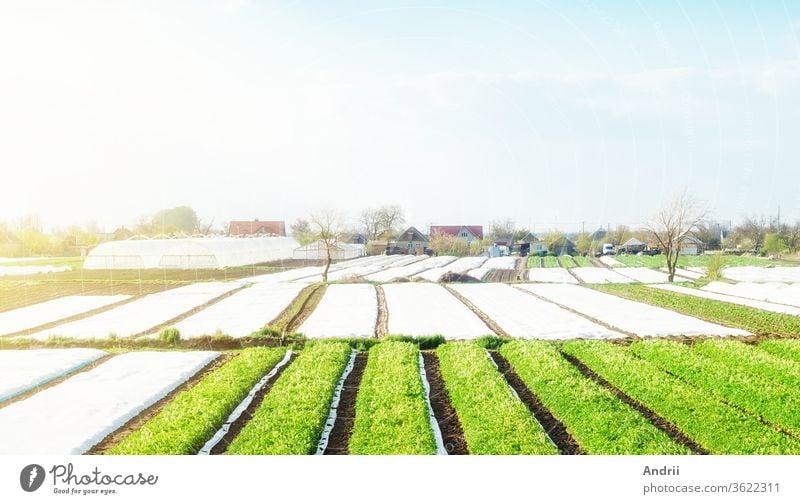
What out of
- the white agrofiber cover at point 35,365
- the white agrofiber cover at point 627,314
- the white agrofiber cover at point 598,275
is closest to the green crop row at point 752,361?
the white agrofiber cover at point 627,314

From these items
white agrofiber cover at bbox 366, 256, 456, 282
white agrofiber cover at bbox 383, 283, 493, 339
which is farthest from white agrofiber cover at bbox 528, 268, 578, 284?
white agrofiber cover at bbox 366, 256, 456, 282

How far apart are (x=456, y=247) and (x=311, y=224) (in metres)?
1.49

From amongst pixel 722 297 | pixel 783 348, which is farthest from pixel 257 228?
pixel 722 297

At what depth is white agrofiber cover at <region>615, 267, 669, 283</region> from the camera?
6.81 m

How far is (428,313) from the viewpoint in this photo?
23.5 ft

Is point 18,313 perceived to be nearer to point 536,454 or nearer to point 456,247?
point 456,247

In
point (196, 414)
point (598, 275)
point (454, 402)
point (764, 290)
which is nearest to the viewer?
point (196, 414)

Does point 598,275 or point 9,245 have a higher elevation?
point 9,245

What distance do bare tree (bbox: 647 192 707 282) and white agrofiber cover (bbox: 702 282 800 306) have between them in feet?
4.29

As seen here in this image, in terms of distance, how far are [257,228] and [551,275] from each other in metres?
3.65

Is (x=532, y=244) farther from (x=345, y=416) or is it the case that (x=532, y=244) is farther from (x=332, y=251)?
(x=345, y=416)

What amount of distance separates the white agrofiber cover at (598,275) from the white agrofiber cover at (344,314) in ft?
8.11

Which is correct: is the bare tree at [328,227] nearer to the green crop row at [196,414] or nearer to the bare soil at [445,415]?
the green crop row at [196,414]

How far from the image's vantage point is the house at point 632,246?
612 centimetres
